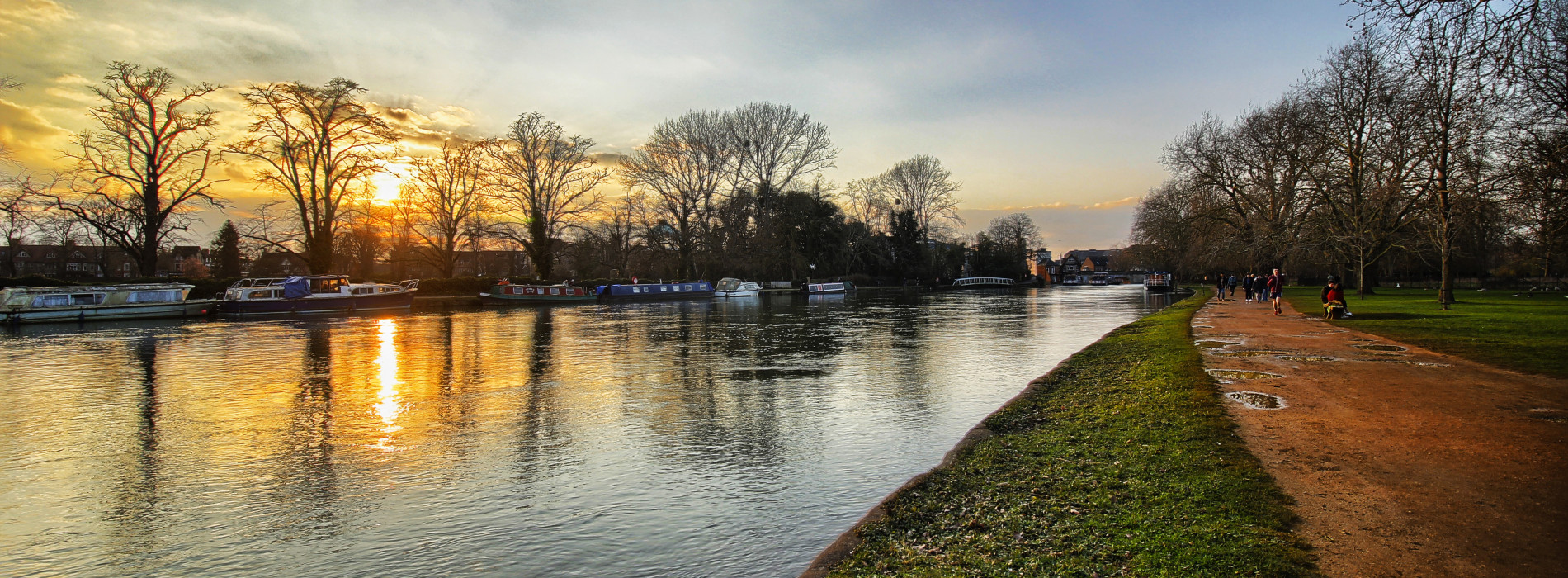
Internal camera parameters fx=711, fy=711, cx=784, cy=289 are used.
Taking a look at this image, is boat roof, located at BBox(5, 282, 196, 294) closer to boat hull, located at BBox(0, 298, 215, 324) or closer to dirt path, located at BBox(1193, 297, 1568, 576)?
boat hull, located at BBox(0, 298, 215, 324)

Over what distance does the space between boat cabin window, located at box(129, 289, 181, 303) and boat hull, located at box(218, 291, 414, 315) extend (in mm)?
1714

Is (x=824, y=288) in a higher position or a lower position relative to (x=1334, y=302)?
higher

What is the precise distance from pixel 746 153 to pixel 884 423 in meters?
52.3

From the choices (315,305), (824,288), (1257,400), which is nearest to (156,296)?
(315,305)

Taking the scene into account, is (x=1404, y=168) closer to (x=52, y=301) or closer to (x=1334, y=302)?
(x=1334, y=302)

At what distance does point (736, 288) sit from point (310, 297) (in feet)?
94.3

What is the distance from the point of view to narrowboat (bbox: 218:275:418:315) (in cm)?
3331

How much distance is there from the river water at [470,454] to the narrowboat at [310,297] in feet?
58.6

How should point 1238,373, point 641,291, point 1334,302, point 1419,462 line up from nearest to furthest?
point 1419,462 < point 1238,373 < point 1334,302 < point 641,291

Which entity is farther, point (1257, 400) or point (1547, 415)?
point (1257, 400)

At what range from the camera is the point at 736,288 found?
2196 inches

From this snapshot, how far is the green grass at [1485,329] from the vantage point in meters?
10.7

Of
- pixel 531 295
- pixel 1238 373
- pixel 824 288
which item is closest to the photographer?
pixel 1238 373

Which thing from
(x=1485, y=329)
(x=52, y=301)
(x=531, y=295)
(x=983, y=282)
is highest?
(x=52, y=301)
